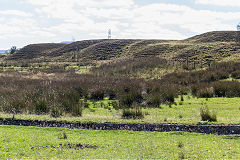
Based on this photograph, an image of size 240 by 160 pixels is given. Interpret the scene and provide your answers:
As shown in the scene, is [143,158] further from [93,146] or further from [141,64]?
[141,64]

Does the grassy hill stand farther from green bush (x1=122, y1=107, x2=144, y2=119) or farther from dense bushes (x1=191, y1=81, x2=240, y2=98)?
green bush (x1=122, y1=107, x2=144, y2=119)

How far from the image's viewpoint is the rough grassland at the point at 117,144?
6980mm

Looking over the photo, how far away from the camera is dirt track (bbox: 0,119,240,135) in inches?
382

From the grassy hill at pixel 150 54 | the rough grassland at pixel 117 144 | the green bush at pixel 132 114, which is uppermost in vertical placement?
the grassy hill at pixel 150 54

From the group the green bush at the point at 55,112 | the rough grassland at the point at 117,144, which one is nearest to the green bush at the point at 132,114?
the rough grassland at the point at 117,144

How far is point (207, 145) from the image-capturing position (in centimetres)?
791

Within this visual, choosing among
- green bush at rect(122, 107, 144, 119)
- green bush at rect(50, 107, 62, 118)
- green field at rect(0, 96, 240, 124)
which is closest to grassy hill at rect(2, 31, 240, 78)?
green field at rect(0, 96, 240, 124)

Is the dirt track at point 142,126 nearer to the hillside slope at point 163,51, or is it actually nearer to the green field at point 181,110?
the green field at point 181,110

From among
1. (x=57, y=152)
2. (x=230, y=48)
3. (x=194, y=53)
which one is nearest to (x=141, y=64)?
(x=194, y=53)

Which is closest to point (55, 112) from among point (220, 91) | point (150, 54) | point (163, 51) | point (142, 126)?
point (142, 126)

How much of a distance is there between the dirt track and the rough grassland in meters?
0.54

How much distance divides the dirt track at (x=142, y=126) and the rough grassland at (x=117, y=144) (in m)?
0.54

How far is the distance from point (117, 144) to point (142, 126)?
2.43 metres

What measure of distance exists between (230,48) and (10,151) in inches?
1862
